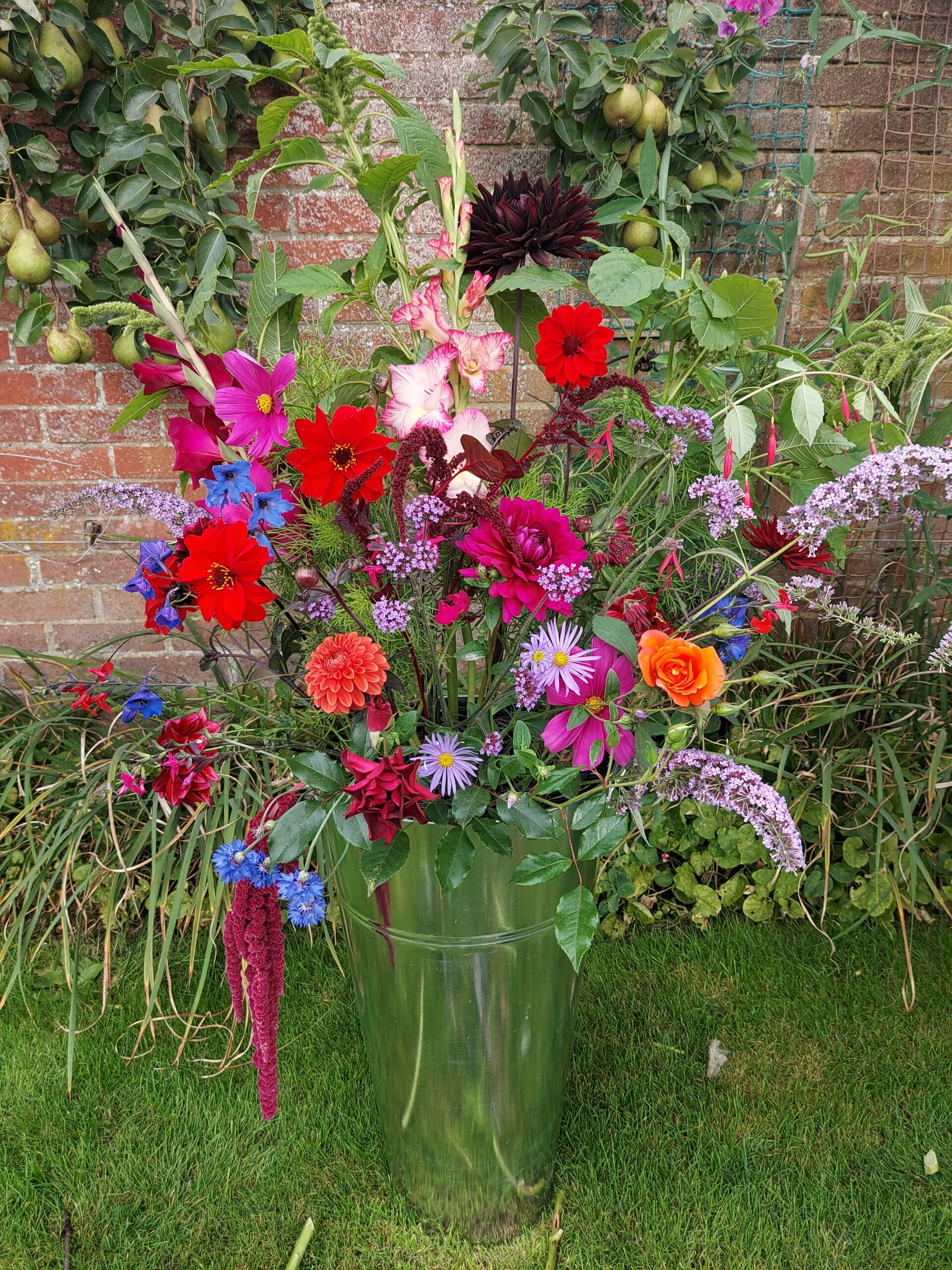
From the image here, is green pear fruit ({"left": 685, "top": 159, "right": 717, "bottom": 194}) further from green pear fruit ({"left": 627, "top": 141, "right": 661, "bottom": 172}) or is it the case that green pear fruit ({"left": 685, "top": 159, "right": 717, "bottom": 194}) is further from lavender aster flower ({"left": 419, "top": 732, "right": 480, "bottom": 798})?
lavender aster flower ({"left": 419, "top": 732, "right": 480, "bottom": 798})

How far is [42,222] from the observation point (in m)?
1.57

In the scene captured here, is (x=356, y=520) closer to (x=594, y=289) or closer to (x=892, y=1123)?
(x=594, y=289)

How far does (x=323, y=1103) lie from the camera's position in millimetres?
1360

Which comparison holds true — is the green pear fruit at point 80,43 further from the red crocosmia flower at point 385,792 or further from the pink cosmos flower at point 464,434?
the red crocosmia flower at point 385,792

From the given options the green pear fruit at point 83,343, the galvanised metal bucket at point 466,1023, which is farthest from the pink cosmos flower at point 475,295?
the green pear fruit at point 83,343

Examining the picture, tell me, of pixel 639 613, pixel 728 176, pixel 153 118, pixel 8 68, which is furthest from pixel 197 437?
pixel 728 176

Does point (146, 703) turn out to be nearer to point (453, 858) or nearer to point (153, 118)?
point (453, 858)

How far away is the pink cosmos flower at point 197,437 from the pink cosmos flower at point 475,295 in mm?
247

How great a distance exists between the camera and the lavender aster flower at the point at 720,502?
77cm

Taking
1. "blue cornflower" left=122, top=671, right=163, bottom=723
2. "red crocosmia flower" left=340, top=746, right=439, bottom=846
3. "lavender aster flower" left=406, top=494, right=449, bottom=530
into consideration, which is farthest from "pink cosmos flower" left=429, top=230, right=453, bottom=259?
"blue cornflower" left=122, top=671, right=163, bottom=723

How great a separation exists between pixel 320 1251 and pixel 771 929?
1.00m

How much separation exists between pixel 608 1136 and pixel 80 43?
202 centimetres

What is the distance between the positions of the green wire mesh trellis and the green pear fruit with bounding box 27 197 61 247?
103 centimetres

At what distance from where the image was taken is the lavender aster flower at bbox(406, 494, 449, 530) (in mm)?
711
